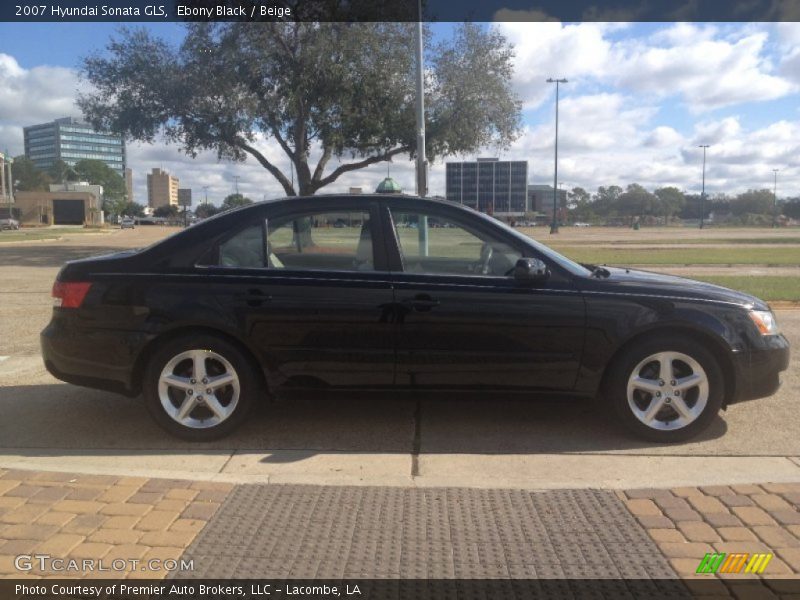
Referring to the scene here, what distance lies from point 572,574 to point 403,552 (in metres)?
0.73

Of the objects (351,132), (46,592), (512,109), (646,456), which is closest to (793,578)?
(646,456)

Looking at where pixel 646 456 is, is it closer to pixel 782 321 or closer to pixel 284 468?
pixel 284 468

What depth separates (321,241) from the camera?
476 cm

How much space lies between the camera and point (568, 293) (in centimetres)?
445

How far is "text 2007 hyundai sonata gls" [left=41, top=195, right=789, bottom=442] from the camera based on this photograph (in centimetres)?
442

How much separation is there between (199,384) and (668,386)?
3.05 m

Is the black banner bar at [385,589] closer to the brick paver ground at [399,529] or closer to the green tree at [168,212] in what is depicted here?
the brick paver ground at [399,529]

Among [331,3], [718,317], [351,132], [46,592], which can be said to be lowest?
[46,592]

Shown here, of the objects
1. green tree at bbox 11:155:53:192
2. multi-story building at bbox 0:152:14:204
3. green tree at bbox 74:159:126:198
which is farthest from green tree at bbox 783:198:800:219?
green tree at bbox 11:155:53:192

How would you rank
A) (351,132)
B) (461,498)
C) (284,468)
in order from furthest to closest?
1. (351,132)
2. (284,468)
3. (461,498)

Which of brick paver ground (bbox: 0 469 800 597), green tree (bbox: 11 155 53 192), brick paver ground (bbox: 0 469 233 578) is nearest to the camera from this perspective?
brick paver ground (bbox: 0 469 800 597)

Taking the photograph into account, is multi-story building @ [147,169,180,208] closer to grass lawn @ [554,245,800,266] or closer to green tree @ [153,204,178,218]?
green tree @ [153,204,178,218]

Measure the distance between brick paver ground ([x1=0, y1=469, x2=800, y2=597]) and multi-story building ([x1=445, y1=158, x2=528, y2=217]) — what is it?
14.7m

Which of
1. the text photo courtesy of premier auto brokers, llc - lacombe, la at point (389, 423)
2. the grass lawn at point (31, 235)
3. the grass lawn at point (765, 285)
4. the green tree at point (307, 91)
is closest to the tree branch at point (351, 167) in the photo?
the green tree at point (307, 91)
